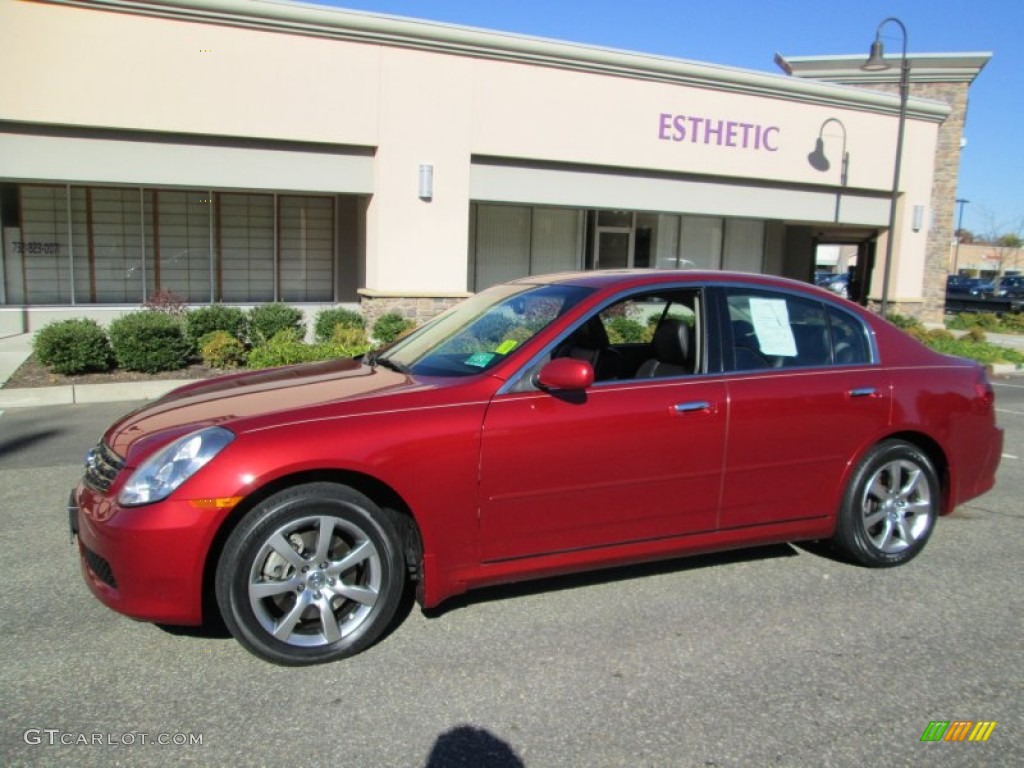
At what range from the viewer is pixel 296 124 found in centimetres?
1352

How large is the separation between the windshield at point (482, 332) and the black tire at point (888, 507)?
193 centimetres

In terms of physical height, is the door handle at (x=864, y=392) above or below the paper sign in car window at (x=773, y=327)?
below

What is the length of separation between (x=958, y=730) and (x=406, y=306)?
40.5 feet

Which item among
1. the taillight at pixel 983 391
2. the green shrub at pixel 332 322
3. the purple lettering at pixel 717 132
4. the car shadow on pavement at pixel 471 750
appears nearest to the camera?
the car shadow on pavement at pixel 471 750

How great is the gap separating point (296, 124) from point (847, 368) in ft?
36.7

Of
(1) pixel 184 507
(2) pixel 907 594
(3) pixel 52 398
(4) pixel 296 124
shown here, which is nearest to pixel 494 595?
(1) pixel 184 507

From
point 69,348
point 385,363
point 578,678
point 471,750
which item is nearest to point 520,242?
point 69,348

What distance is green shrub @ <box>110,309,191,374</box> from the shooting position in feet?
37.4

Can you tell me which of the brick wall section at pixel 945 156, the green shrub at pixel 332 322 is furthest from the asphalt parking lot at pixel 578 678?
the brick wall section at pixel 945 156

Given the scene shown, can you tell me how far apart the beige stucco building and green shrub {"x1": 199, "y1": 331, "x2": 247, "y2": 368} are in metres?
2.84

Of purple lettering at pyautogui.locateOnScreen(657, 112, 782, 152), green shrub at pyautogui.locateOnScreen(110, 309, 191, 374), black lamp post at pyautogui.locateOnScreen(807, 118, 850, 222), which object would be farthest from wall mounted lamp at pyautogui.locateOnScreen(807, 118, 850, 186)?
green shrub at pyautogui.locateOnScreen(110, 309, 191, 374)

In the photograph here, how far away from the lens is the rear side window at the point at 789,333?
4492 millimetres

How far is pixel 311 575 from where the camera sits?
138 inches

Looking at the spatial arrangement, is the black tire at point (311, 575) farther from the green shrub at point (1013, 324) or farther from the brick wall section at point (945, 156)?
the green shrub at point (1013, 324)
